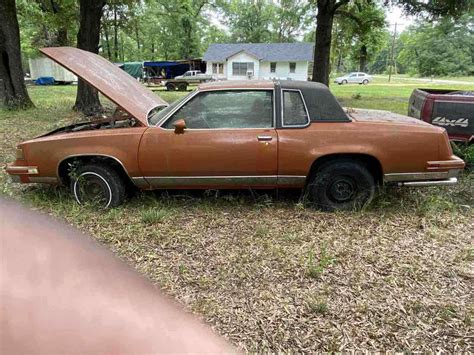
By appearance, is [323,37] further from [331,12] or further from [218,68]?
[218,68]

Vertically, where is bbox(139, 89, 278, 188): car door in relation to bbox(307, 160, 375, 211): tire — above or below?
above

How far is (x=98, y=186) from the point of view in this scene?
14.4 feet

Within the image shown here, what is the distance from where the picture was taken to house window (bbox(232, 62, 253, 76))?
42.8 m

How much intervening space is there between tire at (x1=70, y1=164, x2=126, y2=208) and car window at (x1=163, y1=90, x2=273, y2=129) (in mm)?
886

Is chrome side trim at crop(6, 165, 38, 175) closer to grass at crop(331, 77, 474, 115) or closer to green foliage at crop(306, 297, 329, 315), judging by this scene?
green foliage at crop(306, 297, 329, 315)

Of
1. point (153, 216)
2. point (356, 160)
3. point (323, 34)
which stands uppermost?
point (323, 34)

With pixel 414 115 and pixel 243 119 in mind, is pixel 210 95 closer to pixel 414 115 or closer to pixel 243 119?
pixel 243 119

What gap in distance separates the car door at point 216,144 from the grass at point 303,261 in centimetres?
41

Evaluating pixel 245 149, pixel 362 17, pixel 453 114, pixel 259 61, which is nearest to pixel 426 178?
pixel 245 149

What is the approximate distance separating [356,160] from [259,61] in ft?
132

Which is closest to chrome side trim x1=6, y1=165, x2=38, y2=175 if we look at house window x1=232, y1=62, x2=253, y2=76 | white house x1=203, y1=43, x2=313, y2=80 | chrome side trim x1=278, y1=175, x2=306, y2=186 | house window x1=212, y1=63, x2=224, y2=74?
chrome side trim x1=278, y1=175, x2=306, y2=186

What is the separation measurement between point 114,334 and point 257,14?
63495 millimetres

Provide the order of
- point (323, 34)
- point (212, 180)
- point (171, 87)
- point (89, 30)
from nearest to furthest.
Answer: point (212, 180), point (89, 30), point (323, 34), point (171, 87)

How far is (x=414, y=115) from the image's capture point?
20.9ft
